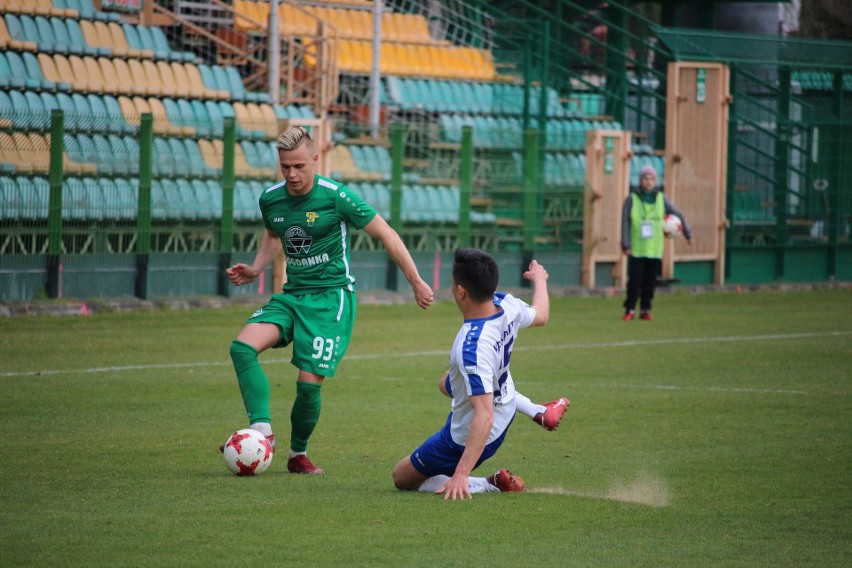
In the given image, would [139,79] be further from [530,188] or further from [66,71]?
[530,188]

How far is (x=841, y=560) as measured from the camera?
588 centimetres

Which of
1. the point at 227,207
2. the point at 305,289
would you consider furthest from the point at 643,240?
the point at 305,289

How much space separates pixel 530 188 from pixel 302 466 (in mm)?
15397

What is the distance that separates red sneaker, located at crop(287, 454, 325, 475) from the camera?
8.00 meters

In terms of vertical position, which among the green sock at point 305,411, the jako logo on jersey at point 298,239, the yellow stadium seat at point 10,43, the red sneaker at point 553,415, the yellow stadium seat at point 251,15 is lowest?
the green sock at point 305,411

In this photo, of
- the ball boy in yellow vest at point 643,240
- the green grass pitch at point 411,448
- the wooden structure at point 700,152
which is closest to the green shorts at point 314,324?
the green grass pitch at point 411,448

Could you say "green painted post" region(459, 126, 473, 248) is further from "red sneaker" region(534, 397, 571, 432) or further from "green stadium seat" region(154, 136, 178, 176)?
"red sneaker" region(534, 397, 571, 432)

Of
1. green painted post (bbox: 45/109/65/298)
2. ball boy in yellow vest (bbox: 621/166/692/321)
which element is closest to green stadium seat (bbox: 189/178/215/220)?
green painted post (bbox: 45/109/65/298)

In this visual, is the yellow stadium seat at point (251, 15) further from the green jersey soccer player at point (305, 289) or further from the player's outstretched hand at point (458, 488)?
the player's outstretched hand at point (458, 488)

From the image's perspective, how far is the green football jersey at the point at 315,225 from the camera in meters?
8.12

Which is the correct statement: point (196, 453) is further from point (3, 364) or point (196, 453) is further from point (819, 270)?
point (819, 270)

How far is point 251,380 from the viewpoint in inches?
311

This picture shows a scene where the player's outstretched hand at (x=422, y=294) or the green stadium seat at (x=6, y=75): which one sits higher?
the green stadium seat at (x=6, y=75)

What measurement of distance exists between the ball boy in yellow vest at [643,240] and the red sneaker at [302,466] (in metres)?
11.0
